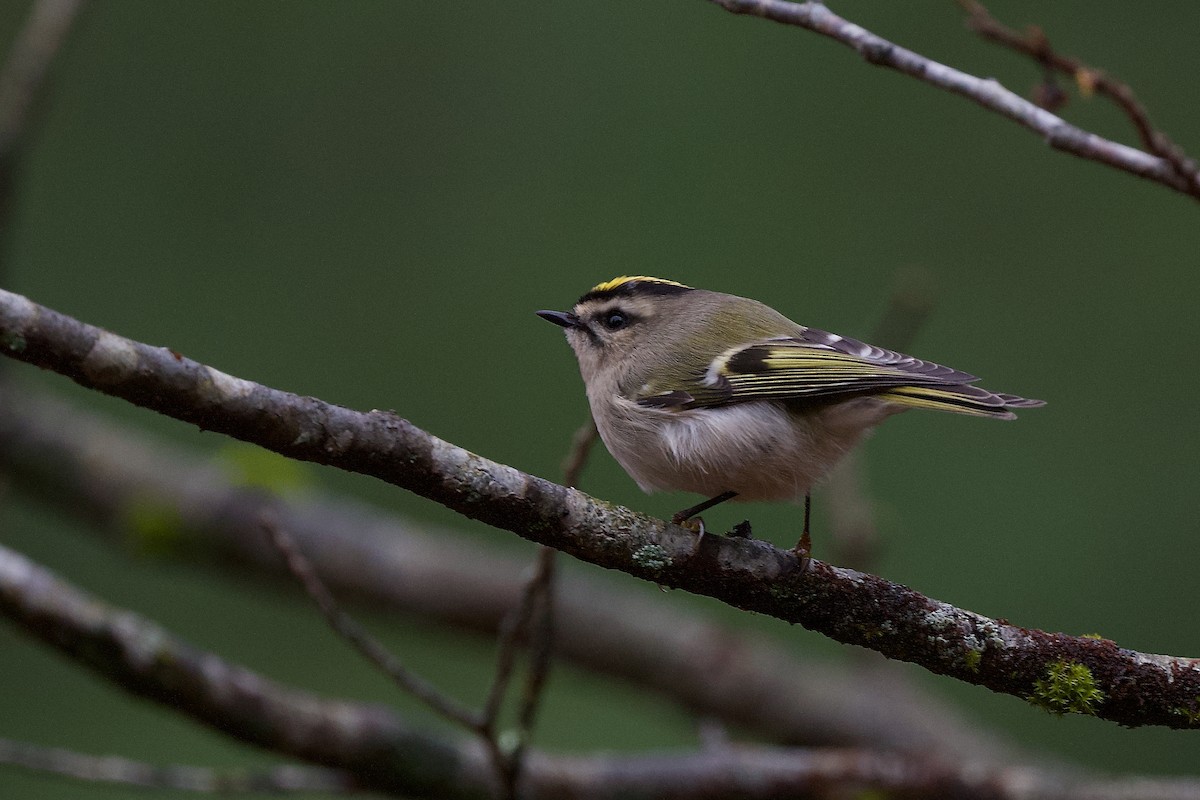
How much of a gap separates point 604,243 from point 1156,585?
3646 mm

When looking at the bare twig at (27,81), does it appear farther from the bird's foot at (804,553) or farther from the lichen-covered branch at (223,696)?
the bird's foot at (804,553)

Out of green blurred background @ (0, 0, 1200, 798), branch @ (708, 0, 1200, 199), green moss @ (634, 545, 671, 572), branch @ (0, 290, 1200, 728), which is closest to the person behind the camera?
branch @ (0, 290, 1200, 728)

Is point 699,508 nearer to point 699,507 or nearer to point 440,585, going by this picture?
point 699,507

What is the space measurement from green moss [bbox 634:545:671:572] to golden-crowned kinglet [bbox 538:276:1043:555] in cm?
34

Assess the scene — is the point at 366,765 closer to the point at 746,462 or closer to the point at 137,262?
the point at 746,462

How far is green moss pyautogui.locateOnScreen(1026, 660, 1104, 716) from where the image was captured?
2.36m

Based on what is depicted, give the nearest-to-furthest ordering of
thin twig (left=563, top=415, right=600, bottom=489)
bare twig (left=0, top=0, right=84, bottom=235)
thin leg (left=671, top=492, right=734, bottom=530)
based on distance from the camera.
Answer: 1. thin leg (left=671, top=492, right=734, bottom=530)
2. thin twig (left=563, top=415, right=600, bottom=489)
3. bare twig (left=0, top=0, right=84, bottom=235)

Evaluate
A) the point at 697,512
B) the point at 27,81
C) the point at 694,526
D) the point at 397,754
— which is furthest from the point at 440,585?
→ the point at 694,526

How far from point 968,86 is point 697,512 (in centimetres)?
112

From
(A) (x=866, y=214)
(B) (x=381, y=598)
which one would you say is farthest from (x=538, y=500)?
(A) (x=866, y=214)

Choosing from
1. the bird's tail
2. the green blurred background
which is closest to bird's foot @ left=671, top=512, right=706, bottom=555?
the bird's tail

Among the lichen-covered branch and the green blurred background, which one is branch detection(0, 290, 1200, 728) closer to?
the lichen-covered branch

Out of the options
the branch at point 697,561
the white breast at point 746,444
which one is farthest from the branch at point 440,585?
the branch at point 697,561

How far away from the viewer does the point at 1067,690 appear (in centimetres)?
236
